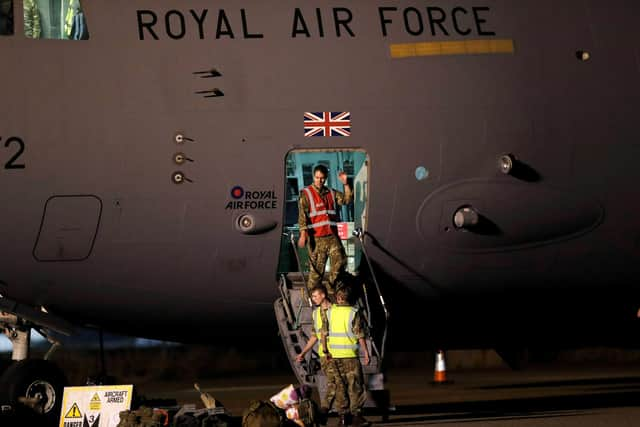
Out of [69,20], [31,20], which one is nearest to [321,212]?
[69,20]

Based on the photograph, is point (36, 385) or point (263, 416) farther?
point (36, 385)

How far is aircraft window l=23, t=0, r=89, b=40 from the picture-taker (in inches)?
664

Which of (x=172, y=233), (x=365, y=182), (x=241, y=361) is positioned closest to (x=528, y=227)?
(x=365, y=182)

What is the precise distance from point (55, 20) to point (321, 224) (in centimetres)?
460

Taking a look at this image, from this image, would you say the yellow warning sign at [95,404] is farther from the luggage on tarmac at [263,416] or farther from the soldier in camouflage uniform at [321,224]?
the soldier in camouflage uniform at [321,224]

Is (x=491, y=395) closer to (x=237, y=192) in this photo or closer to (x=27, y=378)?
(x=237, y=192)

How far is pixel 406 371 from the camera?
35719 mm

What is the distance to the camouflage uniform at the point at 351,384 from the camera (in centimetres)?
1644

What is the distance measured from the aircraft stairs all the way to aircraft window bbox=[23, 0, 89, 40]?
4.44 m

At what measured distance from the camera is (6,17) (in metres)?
16.8

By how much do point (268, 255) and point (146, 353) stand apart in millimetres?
25431

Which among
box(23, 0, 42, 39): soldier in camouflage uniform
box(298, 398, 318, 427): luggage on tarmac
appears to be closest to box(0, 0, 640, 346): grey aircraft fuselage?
box(23, 0, 42, 39): soldier in camouflage uniform

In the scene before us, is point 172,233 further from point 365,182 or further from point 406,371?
point 406,371

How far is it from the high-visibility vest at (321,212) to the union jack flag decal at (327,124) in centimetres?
98
